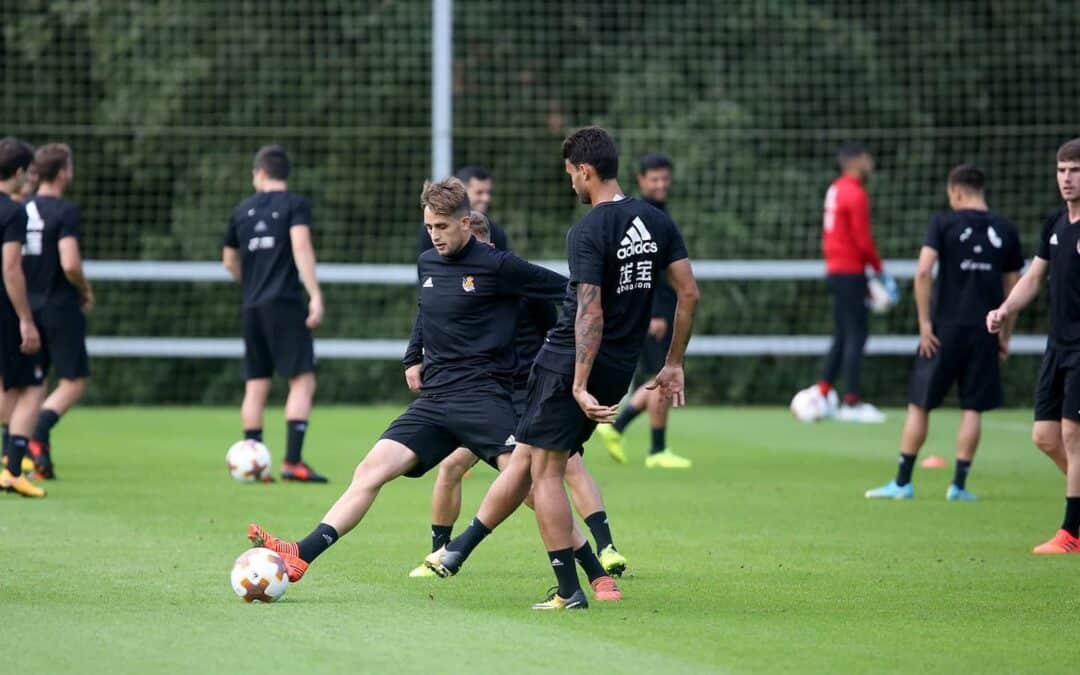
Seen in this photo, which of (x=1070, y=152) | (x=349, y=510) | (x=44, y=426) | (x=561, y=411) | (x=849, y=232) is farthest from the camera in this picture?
(x=849, y=232)

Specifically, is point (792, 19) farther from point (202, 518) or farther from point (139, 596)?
point (139, 596)

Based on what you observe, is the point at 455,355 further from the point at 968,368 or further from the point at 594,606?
the point at 968,368

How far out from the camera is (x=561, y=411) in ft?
24.9

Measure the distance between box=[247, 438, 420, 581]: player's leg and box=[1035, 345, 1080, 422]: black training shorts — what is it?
12.1 ft

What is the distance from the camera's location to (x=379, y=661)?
6383 mm

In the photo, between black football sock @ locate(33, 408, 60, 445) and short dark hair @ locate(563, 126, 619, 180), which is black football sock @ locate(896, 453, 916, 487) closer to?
short dark hair @ locate(563, 126, 619, 180)

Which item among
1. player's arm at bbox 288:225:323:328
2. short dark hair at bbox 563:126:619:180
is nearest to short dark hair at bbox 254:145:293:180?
player's arm at bbox 288:225:323:328

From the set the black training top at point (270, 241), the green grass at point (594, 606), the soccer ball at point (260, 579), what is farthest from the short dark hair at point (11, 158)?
the soccer ball at point (260, 579)

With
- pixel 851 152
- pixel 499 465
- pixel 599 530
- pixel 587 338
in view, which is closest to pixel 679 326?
pixel 587 338

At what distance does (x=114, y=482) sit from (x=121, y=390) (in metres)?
11.2

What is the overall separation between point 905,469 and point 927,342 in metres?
0.87

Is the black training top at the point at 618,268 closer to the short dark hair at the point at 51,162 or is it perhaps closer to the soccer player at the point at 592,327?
the soccer player at the point at 592,327

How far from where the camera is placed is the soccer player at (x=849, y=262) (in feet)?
61.6

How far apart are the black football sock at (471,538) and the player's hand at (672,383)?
1057 millimetres
